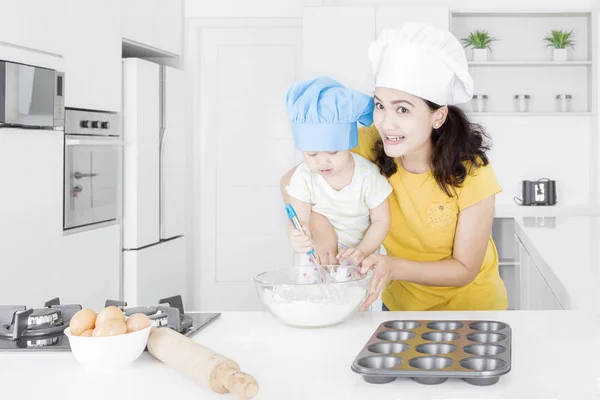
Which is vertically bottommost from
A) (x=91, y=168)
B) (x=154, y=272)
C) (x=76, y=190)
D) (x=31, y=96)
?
(x=154, y=272)

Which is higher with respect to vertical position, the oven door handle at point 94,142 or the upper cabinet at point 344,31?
the upper cabinet at point 344,31

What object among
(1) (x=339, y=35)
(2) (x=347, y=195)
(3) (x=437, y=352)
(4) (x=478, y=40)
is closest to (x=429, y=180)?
(2) (x=347, y=195)

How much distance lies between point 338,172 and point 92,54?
1874 millimetres

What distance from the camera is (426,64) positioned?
5.47 ft

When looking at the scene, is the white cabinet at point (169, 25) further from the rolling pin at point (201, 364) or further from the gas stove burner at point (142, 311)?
the rolling pin at point (201, 364)

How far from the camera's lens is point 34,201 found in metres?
2.72

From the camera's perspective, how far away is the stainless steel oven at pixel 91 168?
9.89 ft

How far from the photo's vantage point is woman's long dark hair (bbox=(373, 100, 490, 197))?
1.83 metres

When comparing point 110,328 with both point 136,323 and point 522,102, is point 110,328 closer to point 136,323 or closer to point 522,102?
point 136,323

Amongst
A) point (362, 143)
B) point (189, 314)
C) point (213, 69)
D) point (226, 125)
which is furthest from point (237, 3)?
point (189, 314)

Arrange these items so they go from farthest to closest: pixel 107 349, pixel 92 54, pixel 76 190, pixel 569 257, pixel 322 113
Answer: pixel 92 54 < pixel 76 190 < pixel 569 257 < pixel 322 113 < pixel 107 349

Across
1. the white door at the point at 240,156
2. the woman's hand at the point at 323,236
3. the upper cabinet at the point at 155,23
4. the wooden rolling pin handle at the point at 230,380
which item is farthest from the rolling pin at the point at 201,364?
the white door at the point at 240,156

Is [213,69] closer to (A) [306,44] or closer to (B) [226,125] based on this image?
(B) [226,125]

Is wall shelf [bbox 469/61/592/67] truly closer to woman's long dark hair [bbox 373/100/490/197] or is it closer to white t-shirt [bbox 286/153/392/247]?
woman's long dark hair [bbox 373/100/490/197]
